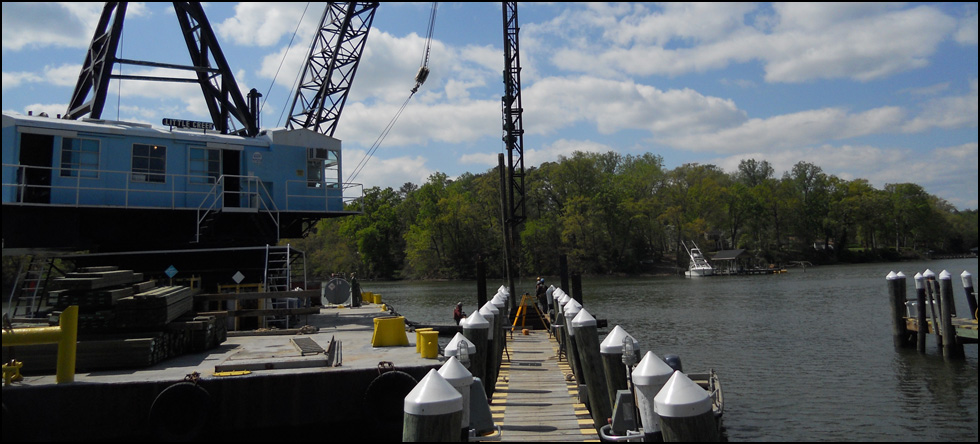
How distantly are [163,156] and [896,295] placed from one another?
24.0 meters

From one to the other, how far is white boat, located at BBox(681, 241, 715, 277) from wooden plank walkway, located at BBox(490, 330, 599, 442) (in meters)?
66.2

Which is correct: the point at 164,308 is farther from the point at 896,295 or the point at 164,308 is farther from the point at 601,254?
the point at 601,254

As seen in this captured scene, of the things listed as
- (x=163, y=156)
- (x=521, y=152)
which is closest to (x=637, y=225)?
(x=521, y=152)

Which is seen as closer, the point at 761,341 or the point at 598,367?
the point at 598,367

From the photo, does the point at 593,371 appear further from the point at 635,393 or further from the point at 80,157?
the point at 80,157

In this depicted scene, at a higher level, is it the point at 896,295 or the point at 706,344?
the point at 896,295

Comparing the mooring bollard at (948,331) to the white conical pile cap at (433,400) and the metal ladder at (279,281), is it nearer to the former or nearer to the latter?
the white conical pile cap at (433,400)

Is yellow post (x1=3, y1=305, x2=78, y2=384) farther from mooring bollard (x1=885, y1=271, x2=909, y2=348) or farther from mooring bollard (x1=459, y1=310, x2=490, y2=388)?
Result: mooring bollard (x1=885, y1=271, x2=909, y2=348)

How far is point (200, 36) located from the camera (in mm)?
24281

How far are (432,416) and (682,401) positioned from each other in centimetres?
213

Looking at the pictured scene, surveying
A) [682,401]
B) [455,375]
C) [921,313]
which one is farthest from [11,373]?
[921,313]

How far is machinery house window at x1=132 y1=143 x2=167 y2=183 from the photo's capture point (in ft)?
63.4

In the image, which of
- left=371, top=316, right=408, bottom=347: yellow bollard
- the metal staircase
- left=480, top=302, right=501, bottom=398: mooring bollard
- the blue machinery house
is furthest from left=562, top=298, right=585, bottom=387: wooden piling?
the blue machinery house

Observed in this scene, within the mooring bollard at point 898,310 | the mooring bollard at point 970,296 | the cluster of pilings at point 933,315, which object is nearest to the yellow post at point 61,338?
the cluster of pilings at point 933,315
